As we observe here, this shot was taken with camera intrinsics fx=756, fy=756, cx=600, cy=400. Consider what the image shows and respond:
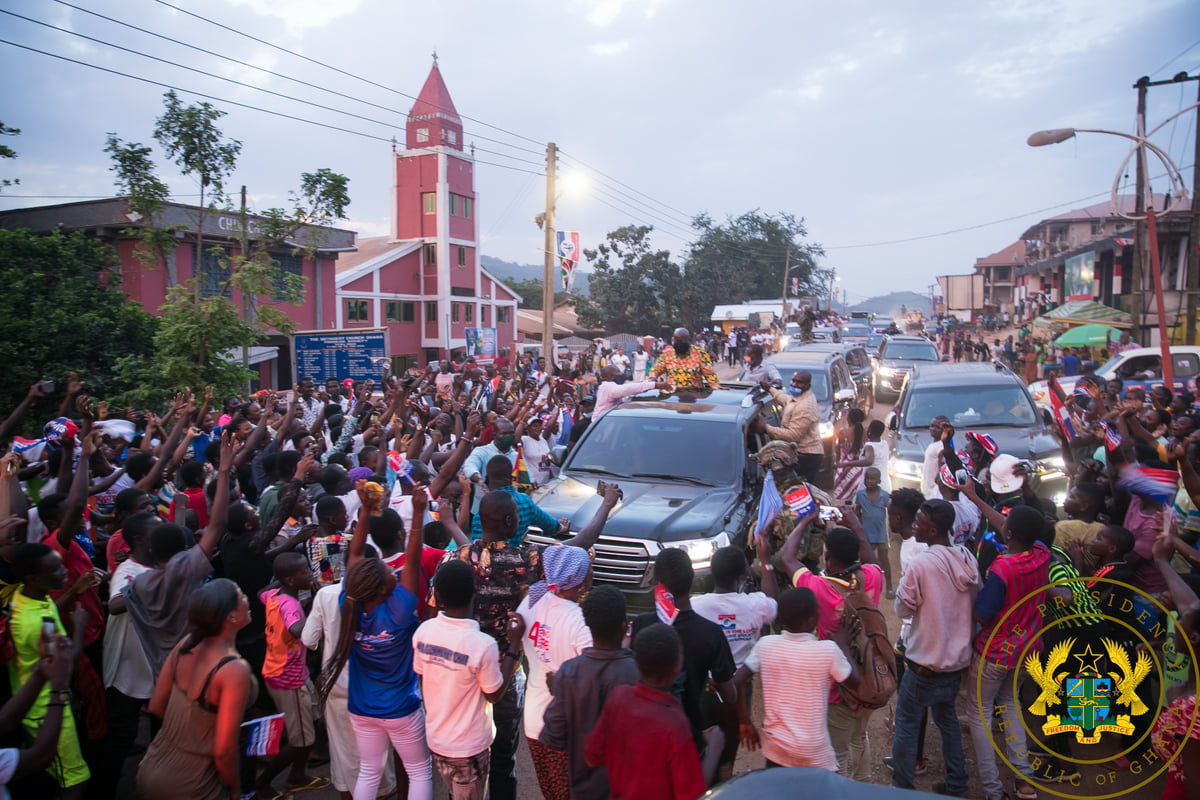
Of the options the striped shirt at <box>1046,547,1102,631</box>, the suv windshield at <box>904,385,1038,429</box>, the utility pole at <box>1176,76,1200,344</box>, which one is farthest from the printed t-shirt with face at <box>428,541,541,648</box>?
the utility pole at <box>1176,76,1200,344</box>

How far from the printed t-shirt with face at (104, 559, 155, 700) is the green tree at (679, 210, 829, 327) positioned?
4935cm

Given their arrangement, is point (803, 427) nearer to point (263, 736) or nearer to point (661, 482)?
point (661, 482)

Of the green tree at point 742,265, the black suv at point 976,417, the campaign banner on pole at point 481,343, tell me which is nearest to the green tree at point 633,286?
the green tree at point 742,265

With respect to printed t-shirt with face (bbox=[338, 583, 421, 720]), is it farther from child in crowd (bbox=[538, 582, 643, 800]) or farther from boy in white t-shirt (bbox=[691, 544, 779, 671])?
boy in white t-shirt (bbox=[691, 544, 779, 671])

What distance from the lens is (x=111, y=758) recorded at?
13.1 feet

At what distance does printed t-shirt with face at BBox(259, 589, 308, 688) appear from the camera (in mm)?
3928

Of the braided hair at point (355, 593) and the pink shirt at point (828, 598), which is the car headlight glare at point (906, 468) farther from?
the braided hair at point (355, 593)

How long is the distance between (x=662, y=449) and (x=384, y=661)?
372cm

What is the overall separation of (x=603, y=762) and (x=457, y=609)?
90 centimetres

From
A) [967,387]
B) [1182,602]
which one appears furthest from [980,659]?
[967,387]

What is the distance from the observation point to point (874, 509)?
6762 millimetres

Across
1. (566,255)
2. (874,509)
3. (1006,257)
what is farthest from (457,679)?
(1006,257)

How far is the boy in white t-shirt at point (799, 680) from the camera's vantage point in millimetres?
3189

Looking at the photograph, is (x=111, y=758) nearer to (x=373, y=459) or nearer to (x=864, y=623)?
(x=373, y=459)
